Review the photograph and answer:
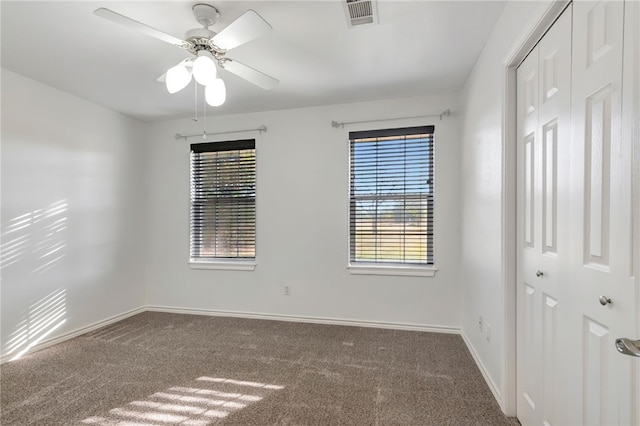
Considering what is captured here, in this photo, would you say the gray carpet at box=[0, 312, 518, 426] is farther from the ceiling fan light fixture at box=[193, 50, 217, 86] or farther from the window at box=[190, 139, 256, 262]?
the ceiling fan light fixture at box=[193, 50, 217, 86]

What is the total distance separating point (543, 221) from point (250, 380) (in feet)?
7.03

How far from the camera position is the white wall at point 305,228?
319cm

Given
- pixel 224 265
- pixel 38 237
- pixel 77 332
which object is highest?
pixel 38 237

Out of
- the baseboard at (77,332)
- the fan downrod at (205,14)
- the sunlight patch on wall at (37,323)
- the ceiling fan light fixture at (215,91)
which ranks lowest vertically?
the baseboard at (77,332)

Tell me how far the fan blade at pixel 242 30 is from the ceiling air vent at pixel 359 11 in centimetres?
55

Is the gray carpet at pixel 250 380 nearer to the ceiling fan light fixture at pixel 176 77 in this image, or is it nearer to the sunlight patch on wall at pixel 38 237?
the sunlight patch on wall at pixel 38 237

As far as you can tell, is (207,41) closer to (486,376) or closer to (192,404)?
(192,404)

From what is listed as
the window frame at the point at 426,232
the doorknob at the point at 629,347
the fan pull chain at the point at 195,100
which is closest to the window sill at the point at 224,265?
the window frame at the point at 426,232

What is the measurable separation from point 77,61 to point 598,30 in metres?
3.32

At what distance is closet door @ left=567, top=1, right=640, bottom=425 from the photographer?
0.94 metres

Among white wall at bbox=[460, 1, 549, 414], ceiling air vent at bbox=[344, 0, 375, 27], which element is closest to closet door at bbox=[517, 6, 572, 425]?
white wall at bbox=[460, 1, 549, 414]

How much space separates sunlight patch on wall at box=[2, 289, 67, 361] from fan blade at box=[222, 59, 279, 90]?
282 cm

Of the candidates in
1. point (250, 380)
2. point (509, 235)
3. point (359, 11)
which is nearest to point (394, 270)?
point (509, 235)

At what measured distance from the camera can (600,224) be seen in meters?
1.06
